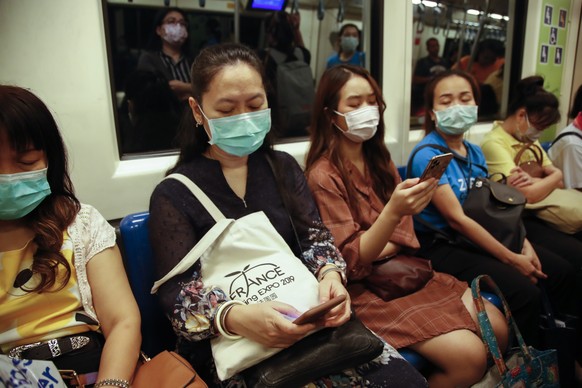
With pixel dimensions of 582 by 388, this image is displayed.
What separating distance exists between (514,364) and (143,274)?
1.54 m

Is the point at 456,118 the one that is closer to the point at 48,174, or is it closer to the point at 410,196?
the point at 410,196

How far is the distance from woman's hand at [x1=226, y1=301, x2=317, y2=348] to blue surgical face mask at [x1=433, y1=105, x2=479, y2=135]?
1674mm

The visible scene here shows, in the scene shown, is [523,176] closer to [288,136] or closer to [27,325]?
[288,136]

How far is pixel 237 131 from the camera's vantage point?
4.95 ft

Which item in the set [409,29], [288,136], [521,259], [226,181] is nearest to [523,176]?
[521,259]

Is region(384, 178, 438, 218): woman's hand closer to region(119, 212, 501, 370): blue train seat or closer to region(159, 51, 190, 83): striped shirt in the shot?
region(119, 212, 501, 370): blue train seat

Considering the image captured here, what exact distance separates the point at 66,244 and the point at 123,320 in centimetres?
30

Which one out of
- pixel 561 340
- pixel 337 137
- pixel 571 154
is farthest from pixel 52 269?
pixel 571 154

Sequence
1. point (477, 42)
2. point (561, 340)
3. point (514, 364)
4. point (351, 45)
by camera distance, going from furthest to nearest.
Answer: point (477, 42) → point (351, 45) → point (561, 340) → point (514, 364)

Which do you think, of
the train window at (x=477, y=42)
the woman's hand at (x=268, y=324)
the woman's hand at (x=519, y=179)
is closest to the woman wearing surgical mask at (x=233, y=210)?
the woman's hand at (x=268, y=324)

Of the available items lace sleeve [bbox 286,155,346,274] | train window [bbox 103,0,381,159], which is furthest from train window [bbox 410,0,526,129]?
lace sleeve [bbox 286,155,346,274]

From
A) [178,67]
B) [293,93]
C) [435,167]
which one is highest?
[178,67]

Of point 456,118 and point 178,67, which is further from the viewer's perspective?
point 178,67

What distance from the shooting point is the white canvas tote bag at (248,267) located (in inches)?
52.2
